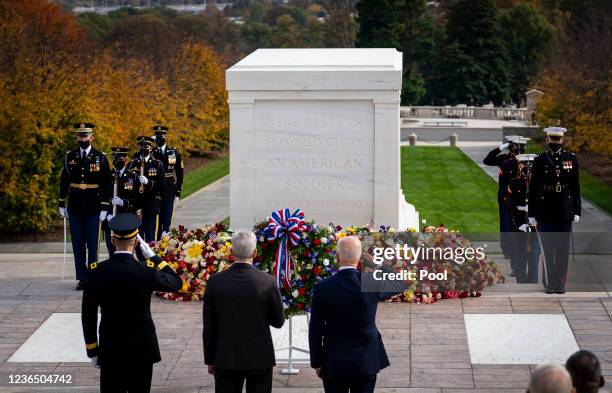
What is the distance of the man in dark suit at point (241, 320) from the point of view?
291 inches

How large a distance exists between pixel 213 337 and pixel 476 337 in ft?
11.8

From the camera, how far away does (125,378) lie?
7699 millimetres

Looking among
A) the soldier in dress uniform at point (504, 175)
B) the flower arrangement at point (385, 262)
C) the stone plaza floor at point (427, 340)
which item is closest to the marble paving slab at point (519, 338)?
the stone plaza floor at point (427, 340)

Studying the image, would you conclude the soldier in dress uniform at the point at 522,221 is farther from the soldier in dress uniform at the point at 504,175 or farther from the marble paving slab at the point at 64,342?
the marble paving slab at the point at 64,342

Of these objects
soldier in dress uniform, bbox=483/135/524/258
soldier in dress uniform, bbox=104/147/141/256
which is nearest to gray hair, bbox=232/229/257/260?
soldier in dress uniform, bbox=104/147/141/256

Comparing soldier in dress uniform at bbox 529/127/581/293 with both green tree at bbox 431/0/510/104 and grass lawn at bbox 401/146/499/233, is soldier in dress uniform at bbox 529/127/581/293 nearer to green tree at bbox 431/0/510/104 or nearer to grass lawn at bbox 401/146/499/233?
grass lawn at bbox 401/146/499/233

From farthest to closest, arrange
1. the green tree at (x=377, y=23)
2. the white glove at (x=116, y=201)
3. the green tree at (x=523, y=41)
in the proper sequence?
the green tree at (x=523, y=41) → the green tree at (x=377, y=23) → the white glove at (x=116, y=201)

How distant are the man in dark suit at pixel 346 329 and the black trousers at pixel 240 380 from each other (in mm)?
320

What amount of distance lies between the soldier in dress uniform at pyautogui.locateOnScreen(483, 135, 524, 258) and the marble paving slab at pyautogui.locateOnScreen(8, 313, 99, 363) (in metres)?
5.15

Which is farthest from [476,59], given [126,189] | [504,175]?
[126,189]

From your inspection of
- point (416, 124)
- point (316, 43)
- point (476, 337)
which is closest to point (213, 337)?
point (476, 337)

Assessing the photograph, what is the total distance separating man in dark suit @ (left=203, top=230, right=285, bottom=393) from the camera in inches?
291

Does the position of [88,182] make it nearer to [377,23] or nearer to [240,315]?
[240,315]

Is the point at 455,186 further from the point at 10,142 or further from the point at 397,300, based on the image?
the point at 397,300
